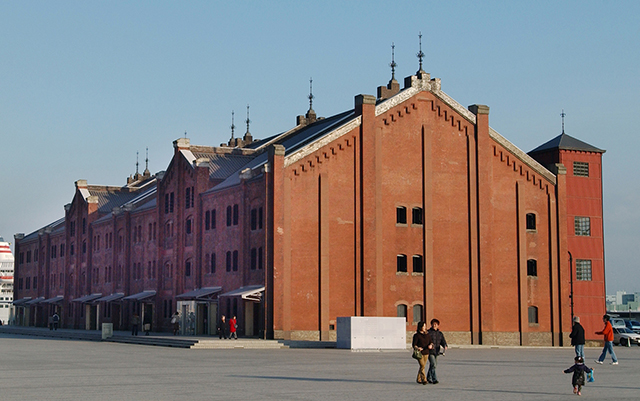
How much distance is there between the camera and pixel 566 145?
61.3 metres

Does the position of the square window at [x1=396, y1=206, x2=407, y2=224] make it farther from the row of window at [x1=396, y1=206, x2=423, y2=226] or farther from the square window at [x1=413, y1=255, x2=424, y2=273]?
the square window at [x1=413, y1=255, x2=424, y2=273]

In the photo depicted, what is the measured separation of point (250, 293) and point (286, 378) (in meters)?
24.9

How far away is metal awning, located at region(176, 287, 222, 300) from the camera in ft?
179

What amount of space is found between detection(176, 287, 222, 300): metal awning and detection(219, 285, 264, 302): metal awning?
3.57m

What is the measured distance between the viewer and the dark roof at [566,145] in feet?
201

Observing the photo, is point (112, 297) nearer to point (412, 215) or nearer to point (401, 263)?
point (401, 263)

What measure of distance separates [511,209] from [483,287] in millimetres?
5260

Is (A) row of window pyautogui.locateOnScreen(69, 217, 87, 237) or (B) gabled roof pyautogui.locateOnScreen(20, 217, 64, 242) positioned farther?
(B) gabled roof pyautogui.locateOnScreen(20, 217, 64, 242)

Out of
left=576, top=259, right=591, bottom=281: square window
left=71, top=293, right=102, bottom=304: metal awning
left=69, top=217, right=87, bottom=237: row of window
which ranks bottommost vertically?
left=71, top=293, right=102, bottom=304: metal awning

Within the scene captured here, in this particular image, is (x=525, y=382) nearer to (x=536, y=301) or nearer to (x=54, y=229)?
(x=536, y=301)

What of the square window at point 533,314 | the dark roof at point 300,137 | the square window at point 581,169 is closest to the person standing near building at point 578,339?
the dark roof at point 300,137

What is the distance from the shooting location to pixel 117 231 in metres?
73.0

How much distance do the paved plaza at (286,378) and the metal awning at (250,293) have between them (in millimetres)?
13812

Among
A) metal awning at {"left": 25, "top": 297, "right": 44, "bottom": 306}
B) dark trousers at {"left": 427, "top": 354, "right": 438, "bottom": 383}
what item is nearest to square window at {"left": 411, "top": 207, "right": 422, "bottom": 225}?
dark trousers at {"left": 427, "top": 354, "right": 438, "bottom": 383}
